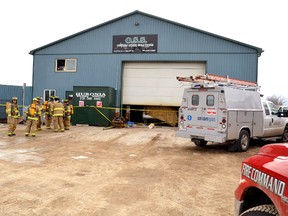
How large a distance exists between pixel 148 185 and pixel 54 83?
63.6ft

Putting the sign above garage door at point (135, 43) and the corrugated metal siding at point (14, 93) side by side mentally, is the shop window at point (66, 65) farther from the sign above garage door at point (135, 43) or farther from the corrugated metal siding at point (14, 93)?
the sign above garage door at point (135, 43)

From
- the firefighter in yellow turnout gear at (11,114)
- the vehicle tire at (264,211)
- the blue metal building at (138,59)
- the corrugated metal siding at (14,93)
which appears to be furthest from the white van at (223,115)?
the corrugated metal siding at (14,93)

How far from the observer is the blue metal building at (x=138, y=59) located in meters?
20.8

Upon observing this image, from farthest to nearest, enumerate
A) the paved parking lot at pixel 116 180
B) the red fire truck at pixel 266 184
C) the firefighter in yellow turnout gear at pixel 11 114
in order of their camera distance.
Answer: the firefighter in yellow turnout gear at pixel 11 114
the paved parking lot at pixel 116 180
the red fire truck at pixel 266 184

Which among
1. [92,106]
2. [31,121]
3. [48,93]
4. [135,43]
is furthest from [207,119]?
[48,93]

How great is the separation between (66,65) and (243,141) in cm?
1685

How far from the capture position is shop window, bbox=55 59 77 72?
23500mm

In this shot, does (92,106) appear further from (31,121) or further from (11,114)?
(11,114)

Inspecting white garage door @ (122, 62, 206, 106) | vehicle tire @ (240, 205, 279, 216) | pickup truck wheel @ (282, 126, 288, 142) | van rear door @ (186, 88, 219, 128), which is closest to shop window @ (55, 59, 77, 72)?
white garage door @ (122, 62, 206, 106)

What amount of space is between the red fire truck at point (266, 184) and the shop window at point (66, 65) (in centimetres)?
2159

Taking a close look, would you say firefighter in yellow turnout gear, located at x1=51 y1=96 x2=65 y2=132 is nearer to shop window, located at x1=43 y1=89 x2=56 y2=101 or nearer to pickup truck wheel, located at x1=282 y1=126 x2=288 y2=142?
shop window, located at x1=43 y1=89 x2=56 y2=101

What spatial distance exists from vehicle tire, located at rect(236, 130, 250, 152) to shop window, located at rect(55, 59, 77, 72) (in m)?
16.1

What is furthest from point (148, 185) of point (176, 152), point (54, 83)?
point (54, 83)

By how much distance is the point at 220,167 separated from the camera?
8156mm
